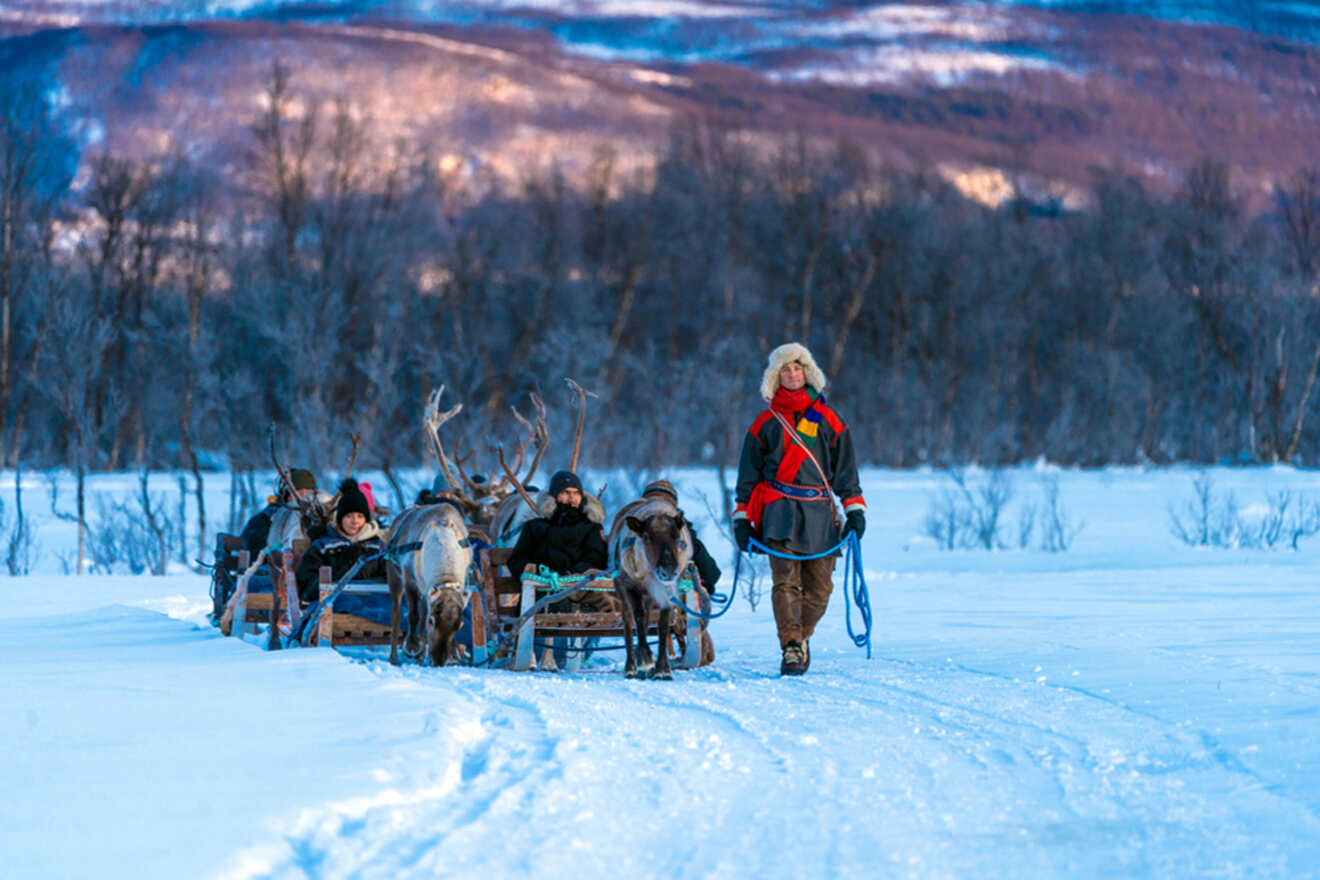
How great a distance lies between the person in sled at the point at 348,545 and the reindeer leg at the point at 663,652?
268 centimetres

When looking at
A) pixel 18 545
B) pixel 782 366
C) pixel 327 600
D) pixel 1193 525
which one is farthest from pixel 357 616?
pixel 1193 525

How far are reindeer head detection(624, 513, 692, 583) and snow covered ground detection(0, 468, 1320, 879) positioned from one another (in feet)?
2.23

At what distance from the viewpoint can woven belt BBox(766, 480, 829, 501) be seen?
9.96 meters

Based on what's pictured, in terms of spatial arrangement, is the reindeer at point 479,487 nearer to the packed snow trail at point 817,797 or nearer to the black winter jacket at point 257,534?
the black winter jacket at point 257,534

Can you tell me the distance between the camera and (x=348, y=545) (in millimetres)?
11789

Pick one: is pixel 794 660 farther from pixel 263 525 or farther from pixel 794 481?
pixel 263 525

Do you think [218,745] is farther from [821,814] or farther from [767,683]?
[767,683]

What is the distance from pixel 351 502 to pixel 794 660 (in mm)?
3876

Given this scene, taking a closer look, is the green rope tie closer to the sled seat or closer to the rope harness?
the rope harness

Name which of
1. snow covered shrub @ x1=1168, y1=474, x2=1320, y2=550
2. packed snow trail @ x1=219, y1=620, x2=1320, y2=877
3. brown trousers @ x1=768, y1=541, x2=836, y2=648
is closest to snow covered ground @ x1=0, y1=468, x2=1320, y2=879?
packed snow trail @ x1=219, y1=620, x2=1320, y2=877

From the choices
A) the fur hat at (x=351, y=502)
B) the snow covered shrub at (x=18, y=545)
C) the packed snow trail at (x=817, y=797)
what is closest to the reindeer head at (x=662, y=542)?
the packed snow trail at (x=817, y=797)

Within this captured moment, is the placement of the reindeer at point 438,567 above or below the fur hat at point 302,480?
below

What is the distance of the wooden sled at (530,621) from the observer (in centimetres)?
1048

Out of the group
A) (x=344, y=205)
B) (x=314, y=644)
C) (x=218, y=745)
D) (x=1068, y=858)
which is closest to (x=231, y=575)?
(x=314, y=644)
